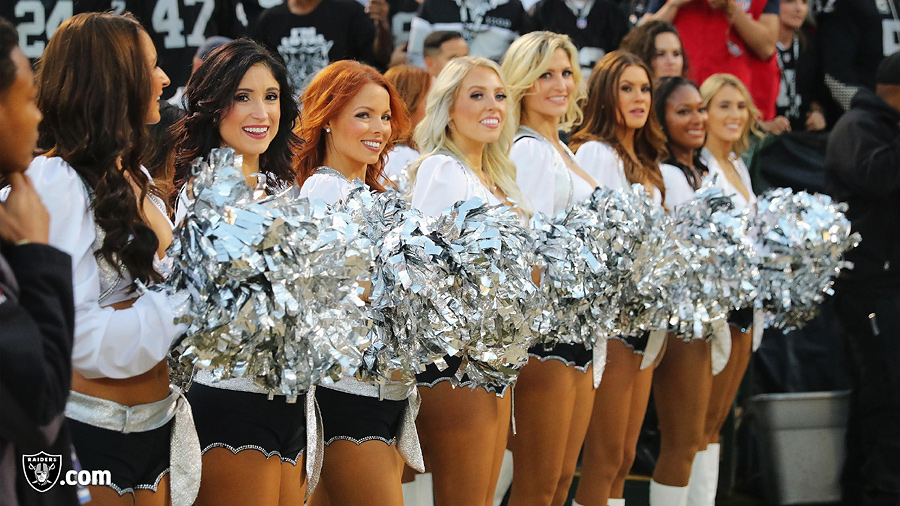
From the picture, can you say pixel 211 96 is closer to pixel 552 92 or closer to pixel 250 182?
pixel 250 182

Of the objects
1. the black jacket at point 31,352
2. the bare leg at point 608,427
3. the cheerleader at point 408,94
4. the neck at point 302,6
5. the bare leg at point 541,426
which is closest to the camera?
the black jacket at point 31,352

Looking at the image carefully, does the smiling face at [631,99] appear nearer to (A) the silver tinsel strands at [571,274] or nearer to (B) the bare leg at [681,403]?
(B) the bare leg at [681,403]

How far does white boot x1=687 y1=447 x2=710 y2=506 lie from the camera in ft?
15.7

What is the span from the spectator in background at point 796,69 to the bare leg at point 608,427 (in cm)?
287

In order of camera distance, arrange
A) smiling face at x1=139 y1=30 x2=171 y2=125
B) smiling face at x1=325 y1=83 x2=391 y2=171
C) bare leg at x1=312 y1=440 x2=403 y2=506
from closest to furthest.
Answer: smiling face at x1=139 y1=30 x2=171 y2=125 → bare leg at x1=312 y1=440 x2=403 y2=506 → smiling face at x1=325 y1=83 x2=391 y2=171

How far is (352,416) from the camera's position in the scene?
2.85 metres

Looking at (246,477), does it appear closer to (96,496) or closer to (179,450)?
(179,450)

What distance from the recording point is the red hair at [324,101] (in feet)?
11.0

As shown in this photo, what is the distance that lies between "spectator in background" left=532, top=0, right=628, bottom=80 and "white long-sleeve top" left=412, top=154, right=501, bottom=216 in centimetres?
255

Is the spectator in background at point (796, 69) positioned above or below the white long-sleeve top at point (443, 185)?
above

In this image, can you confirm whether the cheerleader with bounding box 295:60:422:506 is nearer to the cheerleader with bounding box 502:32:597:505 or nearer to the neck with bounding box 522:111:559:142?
the cheerleader with bounding box 502:32:597:505

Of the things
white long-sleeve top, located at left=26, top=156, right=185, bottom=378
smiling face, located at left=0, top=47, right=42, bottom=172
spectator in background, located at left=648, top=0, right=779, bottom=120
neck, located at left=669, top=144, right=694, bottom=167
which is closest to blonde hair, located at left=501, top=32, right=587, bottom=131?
→ neck, located at left=669, top=144, right=694, bottom=167

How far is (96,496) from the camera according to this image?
2.21 metres

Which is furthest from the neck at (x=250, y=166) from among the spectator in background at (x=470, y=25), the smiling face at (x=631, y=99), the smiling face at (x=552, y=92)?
the spectator in background at (x=470, y=25)
